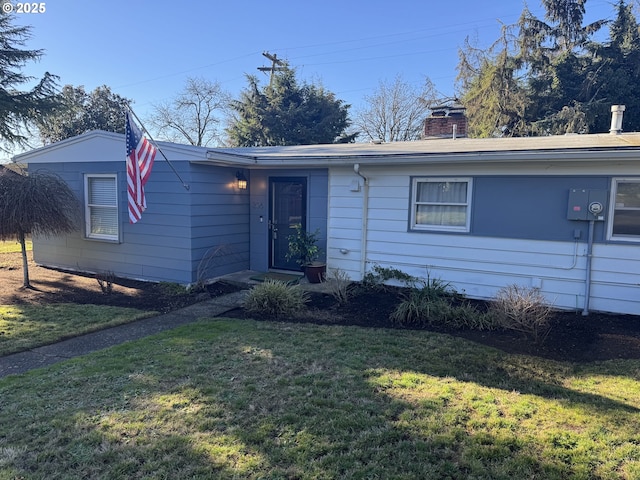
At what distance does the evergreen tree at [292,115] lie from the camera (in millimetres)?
23641

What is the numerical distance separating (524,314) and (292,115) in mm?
20213

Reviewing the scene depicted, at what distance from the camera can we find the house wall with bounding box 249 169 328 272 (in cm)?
840

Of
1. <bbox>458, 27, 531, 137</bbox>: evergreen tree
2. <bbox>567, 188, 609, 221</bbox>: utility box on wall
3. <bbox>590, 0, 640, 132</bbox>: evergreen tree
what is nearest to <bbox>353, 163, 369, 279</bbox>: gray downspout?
<bbox>567, 188, 609, 221</bbox>: utility box on wall

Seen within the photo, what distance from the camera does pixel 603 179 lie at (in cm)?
616

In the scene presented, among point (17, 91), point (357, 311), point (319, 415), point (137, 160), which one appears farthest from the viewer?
point (17, 91)

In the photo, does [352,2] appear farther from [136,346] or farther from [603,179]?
[136,346]

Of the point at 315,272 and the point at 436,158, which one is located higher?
the point at 436,158

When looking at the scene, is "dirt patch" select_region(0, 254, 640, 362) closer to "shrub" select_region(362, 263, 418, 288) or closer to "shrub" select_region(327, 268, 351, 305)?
"shrub" select_region(327, 268, 351, 305)

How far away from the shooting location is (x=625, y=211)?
6176mm

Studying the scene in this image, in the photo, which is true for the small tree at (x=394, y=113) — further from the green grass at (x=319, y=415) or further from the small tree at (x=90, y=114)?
the green grass at (x=319, y=415)

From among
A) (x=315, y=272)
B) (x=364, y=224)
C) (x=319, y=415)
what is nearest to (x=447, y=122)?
(x=364, y=224)

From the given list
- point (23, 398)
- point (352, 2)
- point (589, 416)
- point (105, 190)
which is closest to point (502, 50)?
point (352, 2)

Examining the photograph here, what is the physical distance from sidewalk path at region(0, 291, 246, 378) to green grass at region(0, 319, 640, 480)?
1.20 ft

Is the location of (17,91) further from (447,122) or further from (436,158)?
(436,158)
